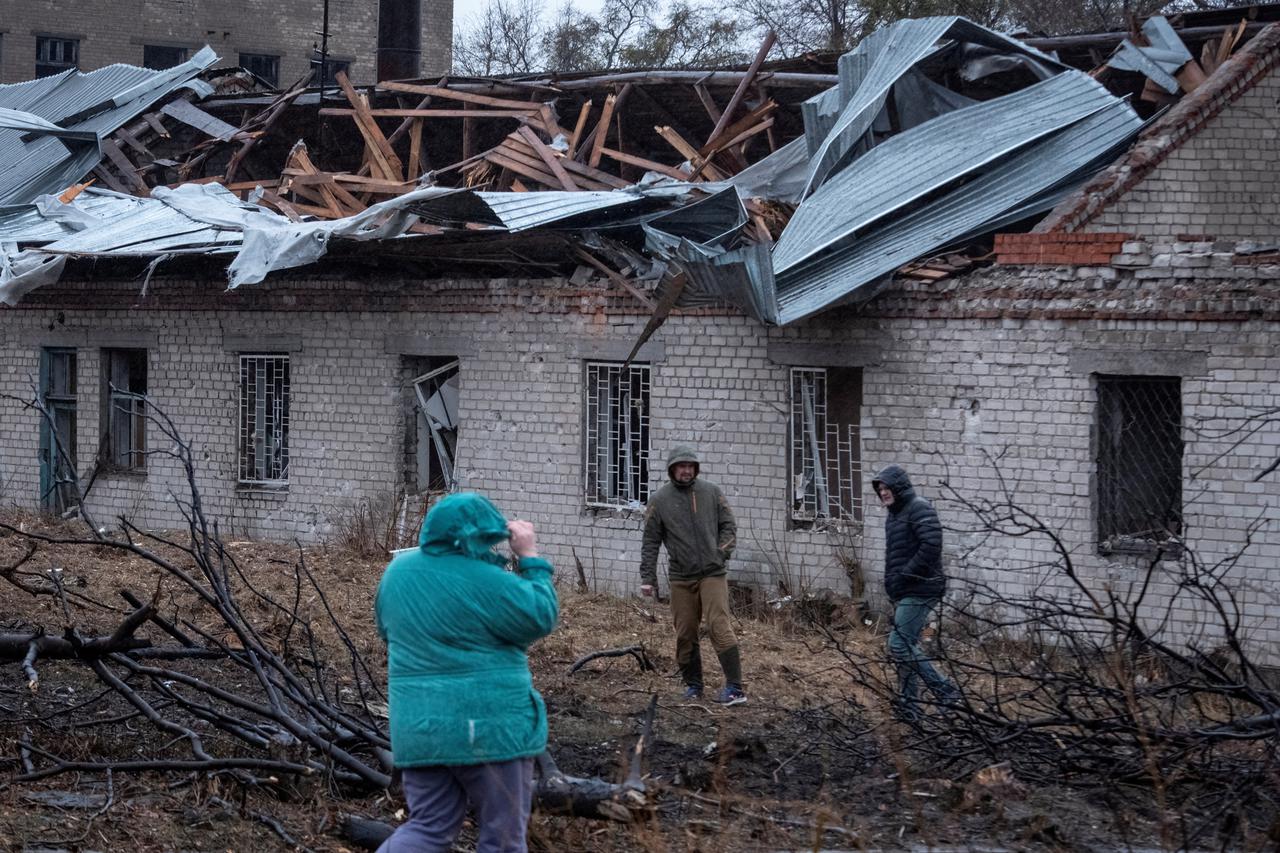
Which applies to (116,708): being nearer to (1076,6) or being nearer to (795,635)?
(795,635)

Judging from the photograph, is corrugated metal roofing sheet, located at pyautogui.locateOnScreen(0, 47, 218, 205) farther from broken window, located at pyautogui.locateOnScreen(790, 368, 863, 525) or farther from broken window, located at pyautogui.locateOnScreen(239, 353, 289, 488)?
broken window, located at pyautogui.locateOnScreen(790, 368, 863, 525)

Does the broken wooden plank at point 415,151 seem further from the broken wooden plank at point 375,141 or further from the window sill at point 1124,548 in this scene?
the window sill at point 1124,548

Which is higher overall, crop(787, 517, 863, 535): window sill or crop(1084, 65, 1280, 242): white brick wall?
crop(1084, 65, 1280, 242): white brick wall

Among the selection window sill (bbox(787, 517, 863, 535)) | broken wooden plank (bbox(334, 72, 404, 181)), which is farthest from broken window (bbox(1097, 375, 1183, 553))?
broken wooden plank (bbox(334, 72, 404, 181))

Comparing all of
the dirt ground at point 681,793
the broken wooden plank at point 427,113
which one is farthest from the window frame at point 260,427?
the dirt ground at point 681,793

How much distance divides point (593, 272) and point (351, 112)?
4300 mm

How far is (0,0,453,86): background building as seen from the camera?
33.5 meters

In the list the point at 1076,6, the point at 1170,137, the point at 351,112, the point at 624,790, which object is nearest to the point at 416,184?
the point at 351,112

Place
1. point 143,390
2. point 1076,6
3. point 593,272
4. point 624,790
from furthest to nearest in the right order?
point 1076,6, point 143,390, point 593,272, point 624,790

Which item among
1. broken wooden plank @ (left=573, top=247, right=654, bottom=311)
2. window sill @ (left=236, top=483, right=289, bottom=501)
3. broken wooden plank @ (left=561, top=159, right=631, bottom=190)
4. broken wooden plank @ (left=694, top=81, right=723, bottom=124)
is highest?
broken wooden plank @ (left=694, top=81, right=723, bottom=124)

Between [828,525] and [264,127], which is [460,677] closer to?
[828,525]

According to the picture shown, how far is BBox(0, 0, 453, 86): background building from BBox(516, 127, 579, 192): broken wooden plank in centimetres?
2015

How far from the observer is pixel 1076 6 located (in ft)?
81.1

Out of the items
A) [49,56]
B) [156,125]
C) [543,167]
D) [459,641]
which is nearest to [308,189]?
[543,167]
